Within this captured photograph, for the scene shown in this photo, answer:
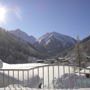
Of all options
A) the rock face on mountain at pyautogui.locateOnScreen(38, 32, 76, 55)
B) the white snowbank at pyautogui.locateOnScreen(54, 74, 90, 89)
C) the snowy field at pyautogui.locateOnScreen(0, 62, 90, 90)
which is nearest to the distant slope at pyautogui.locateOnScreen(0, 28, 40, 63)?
the rock face on mountain at pyautogui.locateOnScreen(38, 32, 76, 55)

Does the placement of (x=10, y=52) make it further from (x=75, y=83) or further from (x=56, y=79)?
(x=75, y=83)

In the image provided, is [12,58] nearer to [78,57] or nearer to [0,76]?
[78,57]

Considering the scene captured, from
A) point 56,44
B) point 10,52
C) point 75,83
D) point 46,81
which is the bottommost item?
point 46,81

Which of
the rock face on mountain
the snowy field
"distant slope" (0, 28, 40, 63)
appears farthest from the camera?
the rock face on mountain

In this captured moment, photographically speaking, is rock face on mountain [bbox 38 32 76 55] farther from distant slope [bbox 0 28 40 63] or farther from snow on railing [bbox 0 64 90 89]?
snow on railing [bbox 0 64 90 89]

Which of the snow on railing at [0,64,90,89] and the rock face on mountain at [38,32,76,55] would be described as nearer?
the snow on railing at [0,64,90,89]

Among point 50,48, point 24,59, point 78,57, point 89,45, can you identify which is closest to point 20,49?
point 24,59

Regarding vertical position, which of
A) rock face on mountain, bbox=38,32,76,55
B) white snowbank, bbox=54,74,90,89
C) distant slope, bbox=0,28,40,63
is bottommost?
white snowbank, bbox=54,74,90,89

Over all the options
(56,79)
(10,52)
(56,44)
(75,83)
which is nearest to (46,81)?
(56,79)

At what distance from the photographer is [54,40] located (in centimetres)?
14750

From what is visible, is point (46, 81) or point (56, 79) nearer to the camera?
point (56, 79)

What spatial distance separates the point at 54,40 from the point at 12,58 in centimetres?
8102

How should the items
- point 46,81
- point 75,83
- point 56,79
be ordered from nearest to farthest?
point 75,83 < point 56,79 < point 46,81

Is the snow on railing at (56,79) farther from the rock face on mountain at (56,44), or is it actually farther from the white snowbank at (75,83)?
the rock face on mountain at (56,44)
